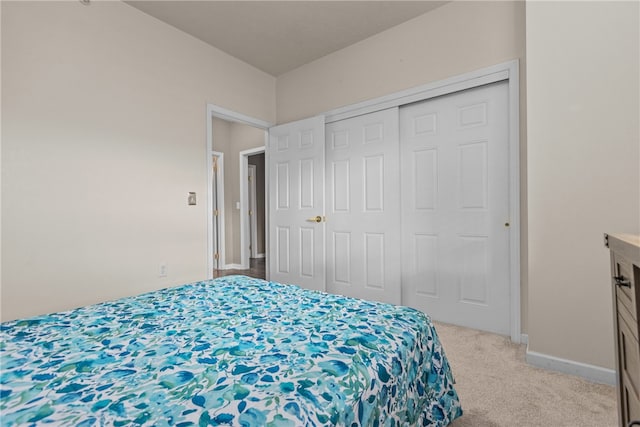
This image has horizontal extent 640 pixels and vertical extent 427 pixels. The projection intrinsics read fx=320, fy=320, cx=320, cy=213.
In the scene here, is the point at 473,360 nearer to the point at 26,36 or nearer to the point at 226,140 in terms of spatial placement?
the point at 26,36

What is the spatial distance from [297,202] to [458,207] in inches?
70.4

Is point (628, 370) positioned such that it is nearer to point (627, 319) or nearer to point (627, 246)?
point (627, 319)

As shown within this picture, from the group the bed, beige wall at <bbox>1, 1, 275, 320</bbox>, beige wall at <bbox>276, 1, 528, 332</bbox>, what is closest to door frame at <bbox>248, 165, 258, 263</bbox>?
beige wall at <bbox>276, 1, 528, 332</bbox>

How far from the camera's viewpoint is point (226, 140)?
562cm

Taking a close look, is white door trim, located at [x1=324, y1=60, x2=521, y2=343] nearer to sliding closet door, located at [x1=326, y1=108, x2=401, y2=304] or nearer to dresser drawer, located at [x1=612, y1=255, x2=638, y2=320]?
sliding closet door, located at [x1=326, y1=108, x2=401, y2=304]

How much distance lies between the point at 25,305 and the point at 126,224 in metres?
0.84

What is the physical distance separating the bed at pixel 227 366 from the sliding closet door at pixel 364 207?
1.72 meters

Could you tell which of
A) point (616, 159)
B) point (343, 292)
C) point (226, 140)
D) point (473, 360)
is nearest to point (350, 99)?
point (343, 292)

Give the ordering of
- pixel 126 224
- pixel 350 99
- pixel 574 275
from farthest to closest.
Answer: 1. pixel 350 99
2. pixel 126 224
3. pixel 574 275

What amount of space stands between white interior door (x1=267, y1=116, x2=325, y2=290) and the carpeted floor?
1807mm

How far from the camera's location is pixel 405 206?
3.04m

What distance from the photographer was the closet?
258 centimetres

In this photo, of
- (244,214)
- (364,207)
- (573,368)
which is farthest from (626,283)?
(244,214)

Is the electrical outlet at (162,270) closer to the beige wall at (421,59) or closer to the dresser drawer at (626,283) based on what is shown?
the beige wall at (421,59)
